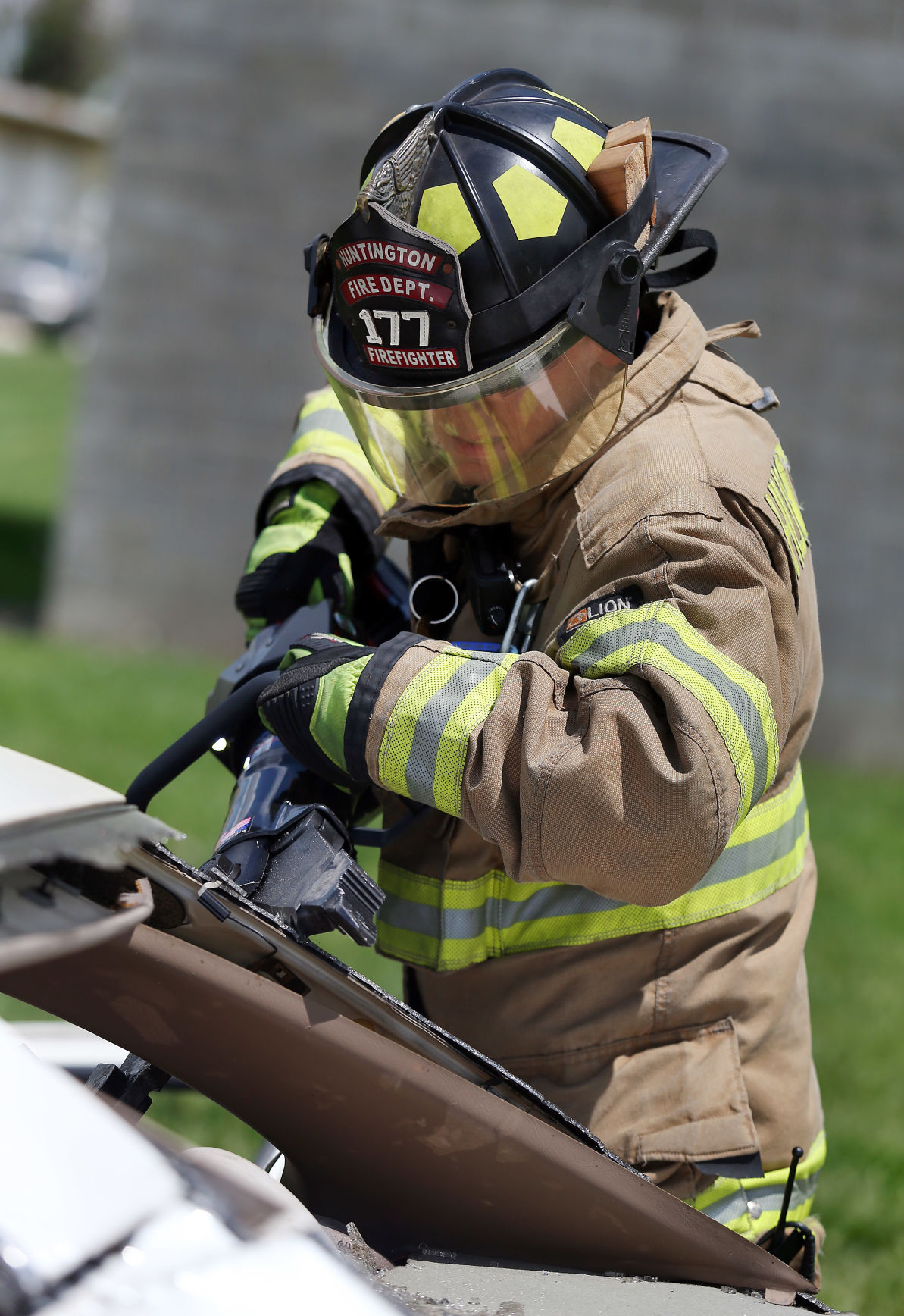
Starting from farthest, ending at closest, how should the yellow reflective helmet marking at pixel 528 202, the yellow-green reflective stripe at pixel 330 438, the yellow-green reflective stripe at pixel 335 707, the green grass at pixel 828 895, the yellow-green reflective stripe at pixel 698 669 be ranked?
the green grass at pixel 828 895
the yellow-green reflective stripe at pixel 330 438
the yellow reflective helmet marking at pixel 528 202
the yellow-green reflective stripe at pixel 335 707
the yellow-green reflective stripe at pixel 698 669

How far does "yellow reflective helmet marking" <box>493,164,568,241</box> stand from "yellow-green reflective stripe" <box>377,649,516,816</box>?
0.55 m

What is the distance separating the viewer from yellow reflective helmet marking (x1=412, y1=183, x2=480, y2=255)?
1497 millimetres

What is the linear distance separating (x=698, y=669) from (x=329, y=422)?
1.04 meters

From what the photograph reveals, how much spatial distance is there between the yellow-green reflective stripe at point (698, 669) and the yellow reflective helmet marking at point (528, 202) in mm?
515

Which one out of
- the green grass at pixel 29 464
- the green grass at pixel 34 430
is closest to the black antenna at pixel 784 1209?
the green grass at pixel 29 464

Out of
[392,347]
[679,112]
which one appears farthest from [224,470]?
[392,347]

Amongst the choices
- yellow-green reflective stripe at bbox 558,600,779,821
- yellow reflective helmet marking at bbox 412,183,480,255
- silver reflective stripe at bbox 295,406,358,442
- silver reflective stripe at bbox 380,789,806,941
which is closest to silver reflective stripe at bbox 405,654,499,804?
yellow-green reflective stripe at bbox 558,600,779,821

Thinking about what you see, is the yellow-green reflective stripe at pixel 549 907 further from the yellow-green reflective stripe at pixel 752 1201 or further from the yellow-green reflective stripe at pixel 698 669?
the yellow-green reflective stripe at pixel 752 1201

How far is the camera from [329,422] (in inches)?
83.4

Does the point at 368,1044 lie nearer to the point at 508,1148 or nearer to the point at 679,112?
the point at 508,1148

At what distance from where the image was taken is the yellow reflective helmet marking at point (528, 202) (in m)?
1.49

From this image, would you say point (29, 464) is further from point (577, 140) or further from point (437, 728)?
point (437, 728)

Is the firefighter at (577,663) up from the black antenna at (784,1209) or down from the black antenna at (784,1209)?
up

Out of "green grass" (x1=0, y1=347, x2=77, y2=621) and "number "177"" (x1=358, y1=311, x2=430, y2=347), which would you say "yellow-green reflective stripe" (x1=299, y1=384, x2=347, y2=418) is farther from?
"green grass" (x1=0, y1=347, x2=77, y2=621)
